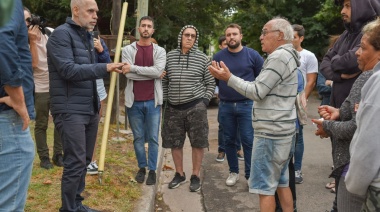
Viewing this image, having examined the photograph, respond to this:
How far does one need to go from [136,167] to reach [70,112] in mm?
2379

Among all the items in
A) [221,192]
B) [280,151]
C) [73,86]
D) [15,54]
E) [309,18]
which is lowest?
[221,192]

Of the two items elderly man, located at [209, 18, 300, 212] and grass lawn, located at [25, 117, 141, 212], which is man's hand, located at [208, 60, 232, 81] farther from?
grass lawn, located at [25, 117, 141, 212]

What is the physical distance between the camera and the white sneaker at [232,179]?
5.71 m

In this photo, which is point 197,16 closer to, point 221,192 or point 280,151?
point 221,192

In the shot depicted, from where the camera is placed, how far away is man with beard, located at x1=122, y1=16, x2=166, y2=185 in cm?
521

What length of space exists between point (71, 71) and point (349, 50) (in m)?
2.46

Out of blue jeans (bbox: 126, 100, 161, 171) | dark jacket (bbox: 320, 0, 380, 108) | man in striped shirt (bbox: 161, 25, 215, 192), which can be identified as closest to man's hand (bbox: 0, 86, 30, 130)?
dark jacket (bbox: 320, 0, 380, 108)

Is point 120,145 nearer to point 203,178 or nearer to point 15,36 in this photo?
point 203,178

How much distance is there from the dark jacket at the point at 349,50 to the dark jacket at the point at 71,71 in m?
2.10

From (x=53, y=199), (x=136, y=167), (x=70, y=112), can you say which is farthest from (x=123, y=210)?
(x=136, y=167)

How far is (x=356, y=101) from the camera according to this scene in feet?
8.67

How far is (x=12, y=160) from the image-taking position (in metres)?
2.48

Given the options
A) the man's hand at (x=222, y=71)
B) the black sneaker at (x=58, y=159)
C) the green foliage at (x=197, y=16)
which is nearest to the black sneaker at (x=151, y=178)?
the black sneaker at (x=58, y=159)

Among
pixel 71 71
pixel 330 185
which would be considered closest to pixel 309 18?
pixel 330 185
